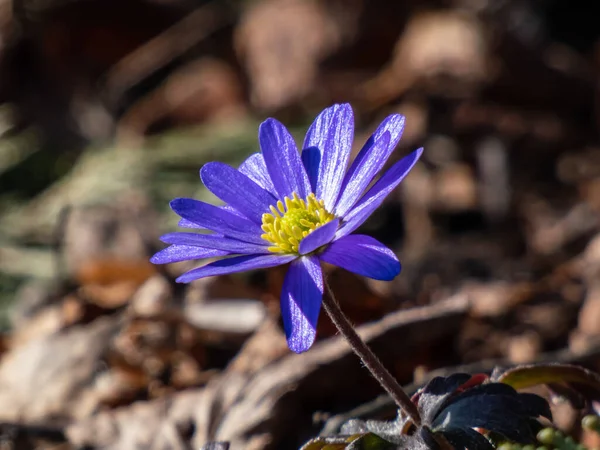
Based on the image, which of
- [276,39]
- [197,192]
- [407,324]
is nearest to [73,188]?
[197,192]

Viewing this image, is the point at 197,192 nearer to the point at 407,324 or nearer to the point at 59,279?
the point at 59,279

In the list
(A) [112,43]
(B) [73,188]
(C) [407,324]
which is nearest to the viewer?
(C) [407,324]

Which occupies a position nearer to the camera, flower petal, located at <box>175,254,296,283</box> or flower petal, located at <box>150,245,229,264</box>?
flower petal, located at <box>175,254,296,283</box>

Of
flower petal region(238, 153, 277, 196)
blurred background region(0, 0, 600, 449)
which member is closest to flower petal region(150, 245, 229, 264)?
flower petal region(238, 153, 277, 196)

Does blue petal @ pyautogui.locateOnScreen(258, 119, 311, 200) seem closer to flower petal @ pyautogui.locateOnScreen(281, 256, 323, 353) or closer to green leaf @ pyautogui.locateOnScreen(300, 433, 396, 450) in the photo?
flower petal @ pyautogui.locateOnScreen(281, 256, 323, 353)

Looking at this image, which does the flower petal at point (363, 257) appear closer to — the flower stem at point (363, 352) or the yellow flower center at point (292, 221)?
the flower stem at point (363, 352)

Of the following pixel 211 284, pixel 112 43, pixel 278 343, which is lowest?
pixel 278 343

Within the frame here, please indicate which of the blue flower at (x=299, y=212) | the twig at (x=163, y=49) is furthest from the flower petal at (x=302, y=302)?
the twig at (x=163, y=49)
